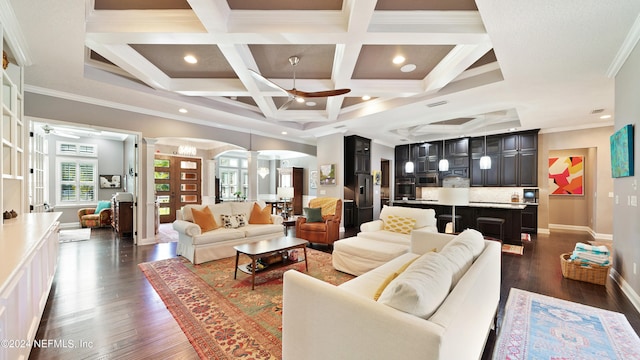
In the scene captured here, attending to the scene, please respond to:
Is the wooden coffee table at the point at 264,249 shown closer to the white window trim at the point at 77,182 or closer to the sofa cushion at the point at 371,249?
the sofa cushion at the point at 371,249

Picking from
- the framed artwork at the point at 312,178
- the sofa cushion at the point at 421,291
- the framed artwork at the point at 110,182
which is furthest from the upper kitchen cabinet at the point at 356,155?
the framed artwork at the point at 110,182

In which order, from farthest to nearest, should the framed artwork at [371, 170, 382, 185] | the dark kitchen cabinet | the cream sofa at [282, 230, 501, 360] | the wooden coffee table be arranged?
1. the framed artwork at [371, 170, 382, 185]
2. the dark kitchen cabinet
3. the wooden coffee table
4. the cream sofa at [282, 230, 501, 360]

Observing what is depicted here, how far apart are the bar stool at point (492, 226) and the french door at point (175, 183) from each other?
879cm

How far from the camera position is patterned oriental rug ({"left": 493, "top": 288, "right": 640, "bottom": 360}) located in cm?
192

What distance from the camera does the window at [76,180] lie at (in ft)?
24.0

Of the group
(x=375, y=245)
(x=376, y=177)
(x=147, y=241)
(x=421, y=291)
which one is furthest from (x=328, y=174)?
(x=421, y=291)

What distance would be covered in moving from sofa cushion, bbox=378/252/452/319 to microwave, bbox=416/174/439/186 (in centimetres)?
733

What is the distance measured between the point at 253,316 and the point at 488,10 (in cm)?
350

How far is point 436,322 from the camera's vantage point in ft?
3.38

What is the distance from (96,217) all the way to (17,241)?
6530mm

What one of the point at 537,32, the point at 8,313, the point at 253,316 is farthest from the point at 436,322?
the point at 537,32

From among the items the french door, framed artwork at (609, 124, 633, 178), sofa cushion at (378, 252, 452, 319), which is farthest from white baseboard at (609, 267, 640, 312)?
the french door

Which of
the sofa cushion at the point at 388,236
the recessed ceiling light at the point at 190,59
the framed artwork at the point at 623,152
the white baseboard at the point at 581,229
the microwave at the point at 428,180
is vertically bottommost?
the white baseboard at the point at 581,229

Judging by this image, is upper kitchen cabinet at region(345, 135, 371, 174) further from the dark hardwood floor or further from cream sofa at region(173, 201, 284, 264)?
the dark hardwood floor
